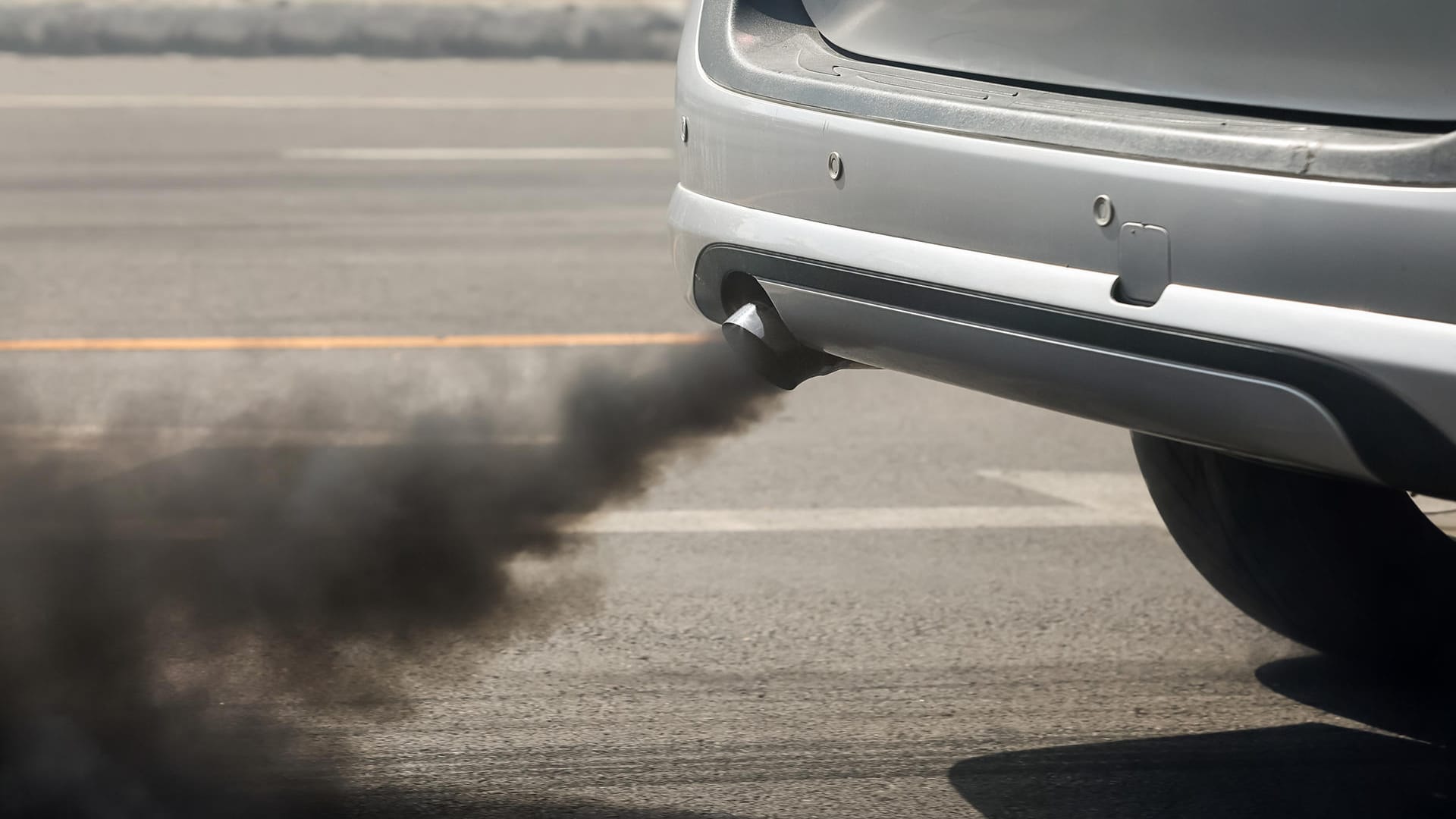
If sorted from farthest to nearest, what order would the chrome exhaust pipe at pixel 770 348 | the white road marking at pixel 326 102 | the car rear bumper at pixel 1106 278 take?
the white road marking at pixel 326 102 < the chrome exhaust pipe at pixel 770 348 < the car rear bumper at pixel 1106 278

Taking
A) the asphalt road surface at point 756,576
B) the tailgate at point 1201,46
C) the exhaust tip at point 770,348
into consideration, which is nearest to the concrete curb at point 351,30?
the asphalt road surface at point 756,576

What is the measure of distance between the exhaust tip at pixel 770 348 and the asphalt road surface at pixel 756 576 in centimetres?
70

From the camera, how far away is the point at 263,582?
12.5 ft

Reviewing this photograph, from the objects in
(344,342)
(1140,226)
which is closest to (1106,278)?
(1140,226)

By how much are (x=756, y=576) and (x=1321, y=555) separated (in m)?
1.36

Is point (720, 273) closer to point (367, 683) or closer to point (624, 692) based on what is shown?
point (624, 692)

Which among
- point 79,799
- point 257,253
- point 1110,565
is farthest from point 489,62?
Result: point 79,799

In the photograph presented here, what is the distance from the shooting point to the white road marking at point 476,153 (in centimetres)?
1191

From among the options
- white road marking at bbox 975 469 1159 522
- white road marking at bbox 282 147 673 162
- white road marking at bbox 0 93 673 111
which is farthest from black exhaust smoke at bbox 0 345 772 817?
white road marking at bbox 0 93 673 111

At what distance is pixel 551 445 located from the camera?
4.97 meters

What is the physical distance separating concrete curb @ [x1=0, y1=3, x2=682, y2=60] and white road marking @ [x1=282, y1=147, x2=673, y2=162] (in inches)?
207

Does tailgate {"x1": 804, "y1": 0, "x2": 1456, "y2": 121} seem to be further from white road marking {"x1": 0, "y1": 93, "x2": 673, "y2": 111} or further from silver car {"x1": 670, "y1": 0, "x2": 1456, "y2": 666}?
white road marking {"x1": 0, "y1": 93, "x2": 673, "y2": 111}

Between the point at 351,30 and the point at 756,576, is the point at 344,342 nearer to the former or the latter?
the point at 756,576

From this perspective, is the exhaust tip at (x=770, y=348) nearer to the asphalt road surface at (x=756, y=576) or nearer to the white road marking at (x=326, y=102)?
the asphalt road surface at (x=756, y=576)
